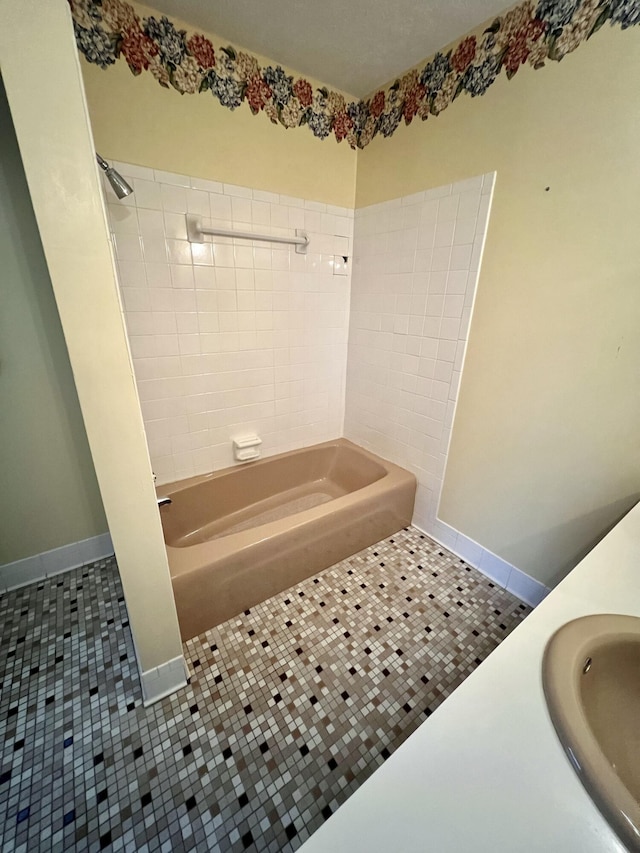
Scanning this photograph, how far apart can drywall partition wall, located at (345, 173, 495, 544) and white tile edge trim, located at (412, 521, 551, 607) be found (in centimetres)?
7

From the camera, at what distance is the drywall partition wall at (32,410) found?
1336 mm

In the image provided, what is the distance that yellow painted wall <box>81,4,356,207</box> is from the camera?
1.38m

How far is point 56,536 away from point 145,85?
7.07 ft

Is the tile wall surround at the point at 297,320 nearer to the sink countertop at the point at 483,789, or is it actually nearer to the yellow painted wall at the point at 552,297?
the yellow painted wall at the point at 552,297

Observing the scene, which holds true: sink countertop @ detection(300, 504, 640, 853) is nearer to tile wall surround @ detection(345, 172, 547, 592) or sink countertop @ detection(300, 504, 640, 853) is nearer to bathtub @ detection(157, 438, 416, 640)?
bathtub @ detection(157, 438, 416, 640)

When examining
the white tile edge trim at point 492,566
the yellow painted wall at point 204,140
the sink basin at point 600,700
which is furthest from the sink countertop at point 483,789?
the yellow painted wall at point 204,140

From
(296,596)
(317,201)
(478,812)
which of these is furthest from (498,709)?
(317,201)

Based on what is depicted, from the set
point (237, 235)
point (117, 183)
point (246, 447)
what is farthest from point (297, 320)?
point (117, 183)

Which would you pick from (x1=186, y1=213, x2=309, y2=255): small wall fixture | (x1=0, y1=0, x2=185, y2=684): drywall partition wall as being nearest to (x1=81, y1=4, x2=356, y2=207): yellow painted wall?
(x1=186, y1=213, x2=309, y2=255): small wall fixture

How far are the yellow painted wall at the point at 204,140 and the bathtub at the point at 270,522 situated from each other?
163 cm

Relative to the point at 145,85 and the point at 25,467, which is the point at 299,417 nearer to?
the point at 25,467

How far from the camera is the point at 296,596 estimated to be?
66.0 inches

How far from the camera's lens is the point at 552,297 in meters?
1.36

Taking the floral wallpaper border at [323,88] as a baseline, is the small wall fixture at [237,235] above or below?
below
